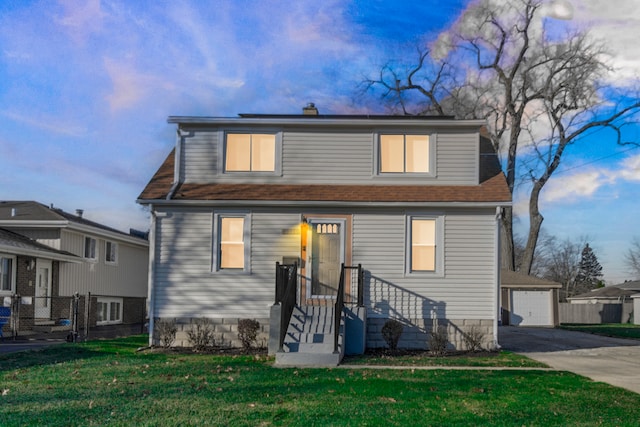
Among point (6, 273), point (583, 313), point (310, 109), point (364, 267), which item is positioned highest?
point (310, 109)

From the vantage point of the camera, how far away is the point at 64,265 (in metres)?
24.9

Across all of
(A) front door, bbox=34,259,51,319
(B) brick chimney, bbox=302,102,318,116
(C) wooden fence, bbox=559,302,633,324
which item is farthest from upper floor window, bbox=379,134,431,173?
(C) wooden fence, bbox=559,302,633,324

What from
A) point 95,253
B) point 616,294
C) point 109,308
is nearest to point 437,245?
point 95,253

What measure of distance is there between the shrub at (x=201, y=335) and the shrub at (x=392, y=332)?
4.03m

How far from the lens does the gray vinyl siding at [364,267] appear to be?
16344mm

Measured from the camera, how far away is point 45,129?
24391 mm

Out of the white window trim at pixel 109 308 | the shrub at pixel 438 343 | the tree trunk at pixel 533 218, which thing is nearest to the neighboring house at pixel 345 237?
the shrub at pixel 438 343

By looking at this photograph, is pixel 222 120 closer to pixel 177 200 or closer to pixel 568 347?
pixel 177 200

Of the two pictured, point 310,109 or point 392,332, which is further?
point 310,109

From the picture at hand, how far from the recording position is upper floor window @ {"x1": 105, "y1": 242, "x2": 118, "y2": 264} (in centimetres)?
2875

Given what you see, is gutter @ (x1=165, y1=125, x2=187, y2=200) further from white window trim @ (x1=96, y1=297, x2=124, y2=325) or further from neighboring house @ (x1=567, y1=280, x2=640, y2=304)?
neighboring house @ (x1=567, y1=280, x2=640, y2=304)

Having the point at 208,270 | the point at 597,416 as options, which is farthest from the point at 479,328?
the point at 597,416

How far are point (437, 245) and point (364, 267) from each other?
5.95ft

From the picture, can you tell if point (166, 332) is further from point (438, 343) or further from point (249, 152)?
point (438, 343)
